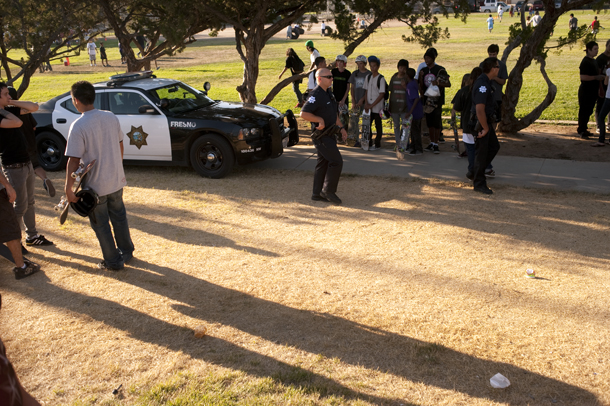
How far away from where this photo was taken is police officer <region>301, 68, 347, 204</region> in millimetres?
7320

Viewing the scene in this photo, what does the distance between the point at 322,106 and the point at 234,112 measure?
2.42 metres

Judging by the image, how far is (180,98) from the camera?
9641 mm

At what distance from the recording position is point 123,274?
5688 mm

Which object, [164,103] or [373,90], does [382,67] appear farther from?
[164,103]

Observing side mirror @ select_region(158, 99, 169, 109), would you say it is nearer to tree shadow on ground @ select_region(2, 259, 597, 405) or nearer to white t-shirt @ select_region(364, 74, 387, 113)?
white t-shirt @ select_region(364, 74, 387, 113)

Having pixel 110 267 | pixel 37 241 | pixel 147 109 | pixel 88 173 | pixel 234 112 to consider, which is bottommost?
pixel 110 267

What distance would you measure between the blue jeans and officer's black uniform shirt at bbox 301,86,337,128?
9.50 ft

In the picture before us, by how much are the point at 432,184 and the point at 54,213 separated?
5682mm

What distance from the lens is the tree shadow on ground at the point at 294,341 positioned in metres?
3.72

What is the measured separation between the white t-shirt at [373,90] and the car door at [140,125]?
3.66 meters

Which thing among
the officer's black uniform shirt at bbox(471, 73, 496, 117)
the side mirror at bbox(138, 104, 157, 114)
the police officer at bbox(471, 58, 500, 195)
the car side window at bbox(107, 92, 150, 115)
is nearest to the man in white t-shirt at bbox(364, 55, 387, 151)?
the police officer at bbox(471, 58, 500, 195)

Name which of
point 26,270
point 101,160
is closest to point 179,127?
point 101,160

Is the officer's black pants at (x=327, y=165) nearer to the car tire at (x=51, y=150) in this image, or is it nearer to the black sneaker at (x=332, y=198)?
the black sneaker at (x=332, y=198)

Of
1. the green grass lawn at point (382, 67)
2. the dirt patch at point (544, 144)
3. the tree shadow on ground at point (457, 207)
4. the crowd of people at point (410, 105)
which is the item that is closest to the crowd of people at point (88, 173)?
the tree shadow on ground at point (457, 207)
